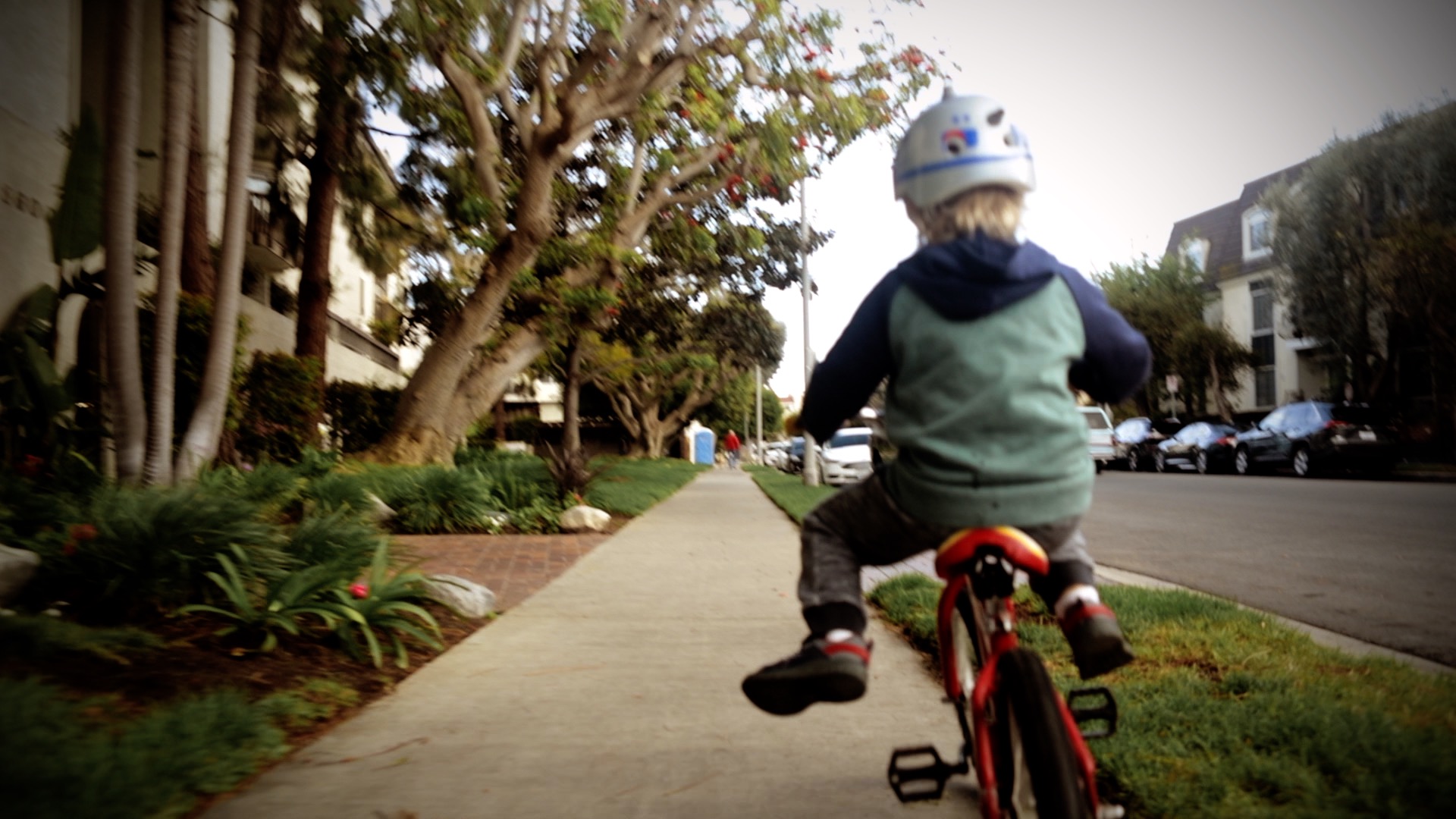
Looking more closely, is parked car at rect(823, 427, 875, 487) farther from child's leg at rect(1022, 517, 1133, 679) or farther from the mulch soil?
child's leg at rect(1022, 517, 1133, 679)

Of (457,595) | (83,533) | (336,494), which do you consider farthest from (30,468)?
(457,595)

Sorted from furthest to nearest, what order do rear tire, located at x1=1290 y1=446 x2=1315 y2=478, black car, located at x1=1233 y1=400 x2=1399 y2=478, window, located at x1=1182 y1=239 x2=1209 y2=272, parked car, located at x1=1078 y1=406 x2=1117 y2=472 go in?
window, located at x1=1182 y1=239 x2=1209 y2=272 < parked car, located at x1=1078 y1=406 x2=1117 y2=472 < rear tire, located at x1=1290 y1=446 x2=1315 y2=478 < black car, located at x1=1233 y1=400 x2=1399 y2=478

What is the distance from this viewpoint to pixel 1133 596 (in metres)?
6.24

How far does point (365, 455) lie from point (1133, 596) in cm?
1280

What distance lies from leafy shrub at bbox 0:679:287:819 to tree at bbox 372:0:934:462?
8.05 metres

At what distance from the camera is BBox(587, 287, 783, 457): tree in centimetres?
2506

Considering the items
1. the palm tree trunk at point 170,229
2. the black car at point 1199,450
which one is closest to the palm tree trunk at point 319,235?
the palm tree trunk at point 170,229

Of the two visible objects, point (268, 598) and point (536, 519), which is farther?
point (536, 519)

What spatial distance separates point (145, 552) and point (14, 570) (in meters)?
0.56

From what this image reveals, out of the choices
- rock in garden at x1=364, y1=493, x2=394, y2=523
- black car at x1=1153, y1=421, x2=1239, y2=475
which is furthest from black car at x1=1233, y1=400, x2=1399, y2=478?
rock in garden at x1=364, y1=493, x2=394, y2=523

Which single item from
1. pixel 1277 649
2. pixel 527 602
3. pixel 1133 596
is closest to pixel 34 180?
pixel 527 602

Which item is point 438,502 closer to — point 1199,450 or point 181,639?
point 181,639

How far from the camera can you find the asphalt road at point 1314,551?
6242 millimetres

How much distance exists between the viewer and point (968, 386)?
2412mm
